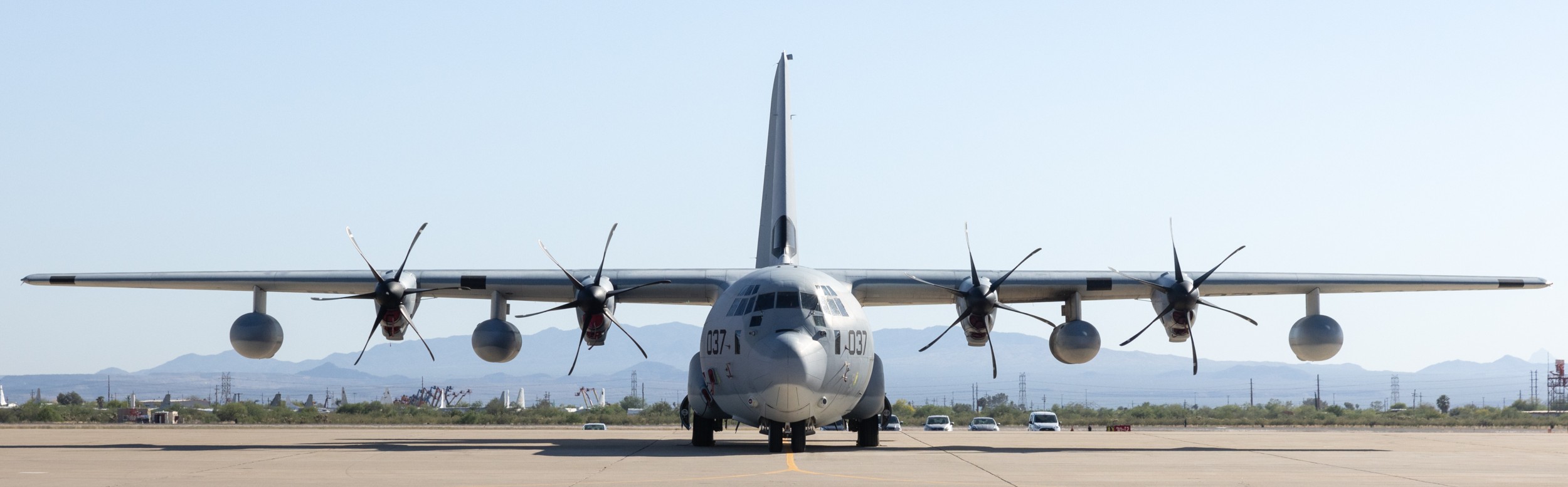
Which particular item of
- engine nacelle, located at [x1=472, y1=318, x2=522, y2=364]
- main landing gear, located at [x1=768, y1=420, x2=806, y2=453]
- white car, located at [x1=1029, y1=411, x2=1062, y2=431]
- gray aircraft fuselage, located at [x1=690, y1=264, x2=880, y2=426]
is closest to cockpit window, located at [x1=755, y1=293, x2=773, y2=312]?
gray aircraft fuselage, located at [x1=690, y1=264, x2=880, y2=426]

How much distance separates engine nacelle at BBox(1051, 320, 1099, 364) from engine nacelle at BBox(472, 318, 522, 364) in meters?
12.0

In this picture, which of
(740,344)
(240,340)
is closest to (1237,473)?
(740,344)

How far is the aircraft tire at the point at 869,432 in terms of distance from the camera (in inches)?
1093

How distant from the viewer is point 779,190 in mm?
31516

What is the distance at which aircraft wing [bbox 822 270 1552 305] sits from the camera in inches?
1196

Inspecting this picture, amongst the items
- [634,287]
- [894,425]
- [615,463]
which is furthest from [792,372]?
[894,425]

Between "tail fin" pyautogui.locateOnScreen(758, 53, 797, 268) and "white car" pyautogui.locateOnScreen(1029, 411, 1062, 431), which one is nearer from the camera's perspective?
"tail fin" pyautogui.locateOnScreen(758, 53, 797, 268)

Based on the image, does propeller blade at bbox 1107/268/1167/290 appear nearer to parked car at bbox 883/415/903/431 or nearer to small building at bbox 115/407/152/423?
parked car at bbox 883/415/903/431

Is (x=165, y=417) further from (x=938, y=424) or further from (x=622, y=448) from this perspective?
(x=622, y=448)

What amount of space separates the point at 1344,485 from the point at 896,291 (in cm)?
1477

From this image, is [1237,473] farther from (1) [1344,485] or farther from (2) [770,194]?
(2) [770,194]

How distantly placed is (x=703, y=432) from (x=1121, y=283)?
1039 centimetres

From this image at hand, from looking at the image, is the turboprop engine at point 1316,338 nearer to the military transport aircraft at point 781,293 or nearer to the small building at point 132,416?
the military transport aircraft at point 781,293

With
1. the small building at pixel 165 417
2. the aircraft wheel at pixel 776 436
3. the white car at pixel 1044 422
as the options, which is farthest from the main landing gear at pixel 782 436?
the small building at pixel 165 417
